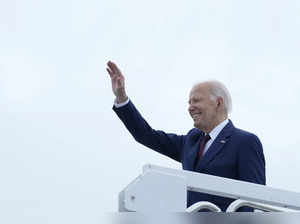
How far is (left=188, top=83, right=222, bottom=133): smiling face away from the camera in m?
5.21

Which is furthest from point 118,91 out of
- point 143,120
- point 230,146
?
point 230,146

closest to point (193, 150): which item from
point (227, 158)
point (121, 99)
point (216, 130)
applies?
point (216, 130)

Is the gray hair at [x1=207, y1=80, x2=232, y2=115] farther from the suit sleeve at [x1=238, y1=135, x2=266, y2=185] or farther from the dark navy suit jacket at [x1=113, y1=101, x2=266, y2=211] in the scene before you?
the suit sleeve at [x1=238, y1=135, x2=266, y2=185]

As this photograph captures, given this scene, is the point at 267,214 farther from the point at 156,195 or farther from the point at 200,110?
the point at 200,110

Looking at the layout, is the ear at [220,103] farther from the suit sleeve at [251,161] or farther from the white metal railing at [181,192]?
the white metal railing at [181,192]

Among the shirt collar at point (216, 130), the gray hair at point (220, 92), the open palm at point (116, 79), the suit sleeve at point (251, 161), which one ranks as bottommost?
the suit sleeve at point (251, 161)

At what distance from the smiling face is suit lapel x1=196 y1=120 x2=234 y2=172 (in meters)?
0.23

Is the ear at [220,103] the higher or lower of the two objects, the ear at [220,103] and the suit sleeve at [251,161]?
the higher

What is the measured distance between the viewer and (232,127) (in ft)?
16.5

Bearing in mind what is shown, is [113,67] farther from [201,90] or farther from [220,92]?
[220,92]

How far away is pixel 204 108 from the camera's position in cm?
523

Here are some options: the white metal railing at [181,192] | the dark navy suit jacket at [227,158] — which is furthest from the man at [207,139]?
the white metal railing at [181,192]

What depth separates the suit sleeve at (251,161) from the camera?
4.62 m

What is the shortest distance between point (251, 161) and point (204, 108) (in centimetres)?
73
